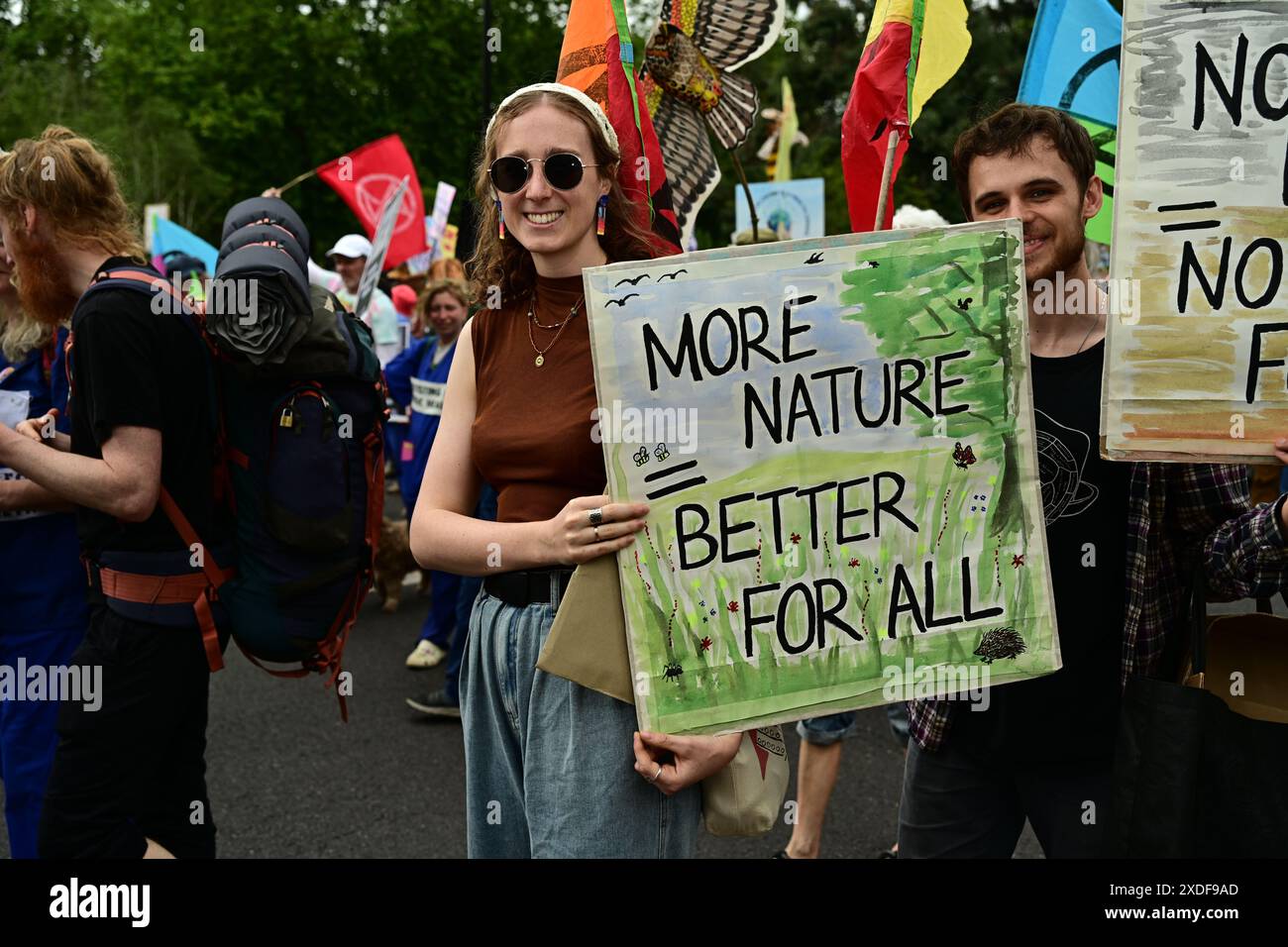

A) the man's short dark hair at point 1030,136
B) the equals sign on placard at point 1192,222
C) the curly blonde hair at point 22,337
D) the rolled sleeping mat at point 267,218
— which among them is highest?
the man's short dark hair at point 1030,136

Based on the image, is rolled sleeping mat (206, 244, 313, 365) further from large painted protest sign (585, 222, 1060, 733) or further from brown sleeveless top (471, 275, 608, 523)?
large painted protest sign (585, 222, 1060, 733)

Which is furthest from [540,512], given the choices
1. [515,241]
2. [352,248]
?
[352,248]

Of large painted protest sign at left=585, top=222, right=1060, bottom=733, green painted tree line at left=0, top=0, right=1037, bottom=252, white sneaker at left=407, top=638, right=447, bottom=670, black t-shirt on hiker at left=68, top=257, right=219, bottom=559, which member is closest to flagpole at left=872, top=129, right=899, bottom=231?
large painted protest sign at left=585, top=222, right=1060, bottom=733

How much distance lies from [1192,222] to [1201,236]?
0.02 metres

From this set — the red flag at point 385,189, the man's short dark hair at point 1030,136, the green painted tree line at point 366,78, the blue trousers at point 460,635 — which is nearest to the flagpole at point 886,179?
the man's short dark hair at point 1030,136

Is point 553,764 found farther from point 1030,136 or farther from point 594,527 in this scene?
point 1030,136

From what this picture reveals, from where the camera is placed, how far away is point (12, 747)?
106 inches

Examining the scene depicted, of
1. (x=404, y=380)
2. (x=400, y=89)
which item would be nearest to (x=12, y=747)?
(x=404, y=380)

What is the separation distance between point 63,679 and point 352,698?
122 inches

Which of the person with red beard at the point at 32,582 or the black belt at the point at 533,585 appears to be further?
the person with red beard at the point at 32,582

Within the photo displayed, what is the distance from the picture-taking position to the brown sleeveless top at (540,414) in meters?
1.84

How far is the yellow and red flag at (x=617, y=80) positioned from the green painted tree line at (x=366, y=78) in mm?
24622

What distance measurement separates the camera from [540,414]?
6.10 feet

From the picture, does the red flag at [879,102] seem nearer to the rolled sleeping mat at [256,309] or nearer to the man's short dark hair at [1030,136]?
the man's short dark hair at [1030,136]
